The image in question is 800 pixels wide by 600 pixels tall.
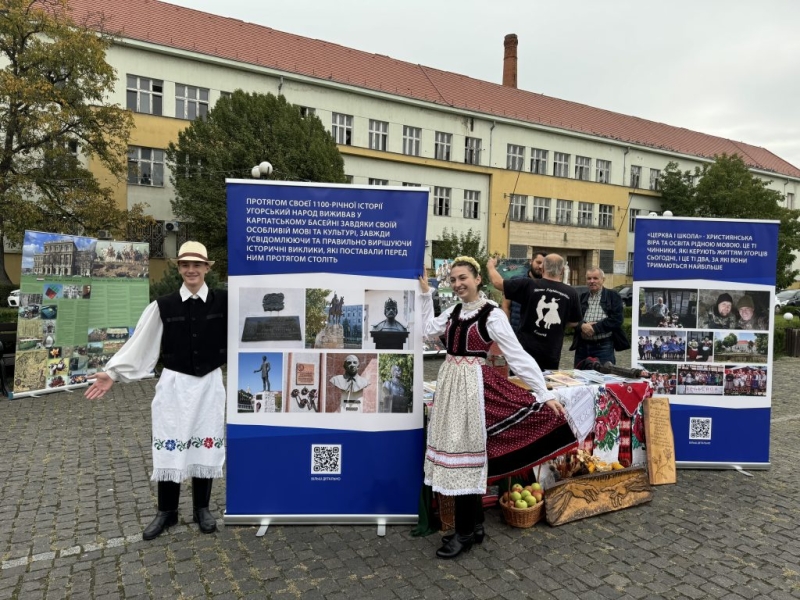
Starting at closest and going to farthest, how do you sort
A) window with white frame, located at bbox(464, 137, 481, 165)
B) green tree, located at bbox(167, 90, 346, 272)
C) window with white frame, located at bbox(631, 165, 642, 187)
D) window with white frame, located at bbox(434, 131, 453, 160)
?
green tree, located at bbox(167, 90, 346, 272) < window with white frame, located at bbox(434, 131, 453, 160) < window with white frame, located at bbox(464, 137, 481, 165) < window with white frame, located at bbox(631, 165, 642, 187)

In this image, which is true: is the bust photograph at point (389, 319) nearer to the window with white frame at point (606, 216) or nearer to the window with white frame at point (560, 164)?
the window with white frame at point (560, 164)

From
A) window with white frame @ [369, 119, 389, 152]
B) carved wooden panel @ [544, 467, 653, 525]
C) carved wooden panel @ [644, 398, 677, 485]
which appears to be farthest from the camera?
window with white frame @ [369, 119, 389, 152]

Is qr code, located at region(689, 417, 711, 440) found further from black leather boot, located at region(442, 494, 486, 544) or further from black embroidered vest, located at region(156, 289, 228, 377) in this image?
black embroidered vest, located at region(156, 289, 228, 377)

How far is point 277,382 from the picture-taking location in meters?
4.20

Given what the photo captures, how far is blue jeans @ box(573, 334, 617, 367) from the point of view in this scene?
609cm

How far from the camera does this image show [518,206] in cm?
4050

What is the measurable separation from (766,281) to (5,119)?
21946 mm

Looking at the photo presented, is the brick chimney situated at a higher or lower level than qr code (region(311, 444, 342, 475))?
higher

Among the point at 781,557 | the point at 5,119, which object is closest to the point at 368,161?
the point at 5,119

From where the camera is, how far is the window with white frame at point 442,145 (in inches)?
1455

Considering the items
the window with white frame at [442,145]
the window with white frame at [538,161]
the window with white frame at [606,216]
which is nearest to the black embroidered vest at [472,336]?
the window with white frame at [442,145]

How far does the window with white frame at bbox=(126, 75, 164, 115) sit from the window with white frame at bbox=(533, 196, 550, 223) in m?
25.4

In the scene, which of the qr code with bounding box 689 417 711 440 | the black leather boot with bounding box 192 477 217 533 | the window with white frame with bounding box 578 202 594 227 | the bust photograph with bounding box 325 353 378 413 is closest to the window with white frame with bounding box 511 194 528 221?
the window with white frame with bounding box 578 202 594 227

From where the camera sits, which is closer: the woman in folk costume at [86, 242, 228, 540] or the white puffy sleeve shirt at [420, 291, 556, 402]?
the white puffy sleeve shirt at [420, 291, 556, 402]
